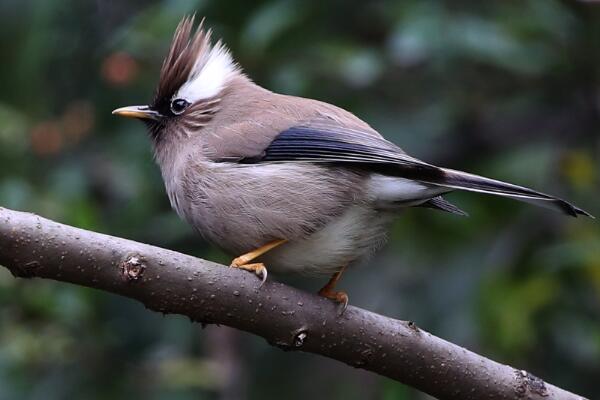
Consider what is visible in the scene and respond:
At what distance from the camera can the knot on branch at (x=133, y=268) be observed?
3.32 meters

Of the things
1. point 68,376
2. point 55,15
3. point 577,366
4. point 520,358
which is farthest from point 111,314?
point 577,366

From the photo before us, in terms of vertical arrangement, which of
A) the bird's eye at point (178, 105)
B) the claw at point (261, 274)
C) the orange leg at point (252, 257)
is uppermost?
the bird's eye at point (178, 105)

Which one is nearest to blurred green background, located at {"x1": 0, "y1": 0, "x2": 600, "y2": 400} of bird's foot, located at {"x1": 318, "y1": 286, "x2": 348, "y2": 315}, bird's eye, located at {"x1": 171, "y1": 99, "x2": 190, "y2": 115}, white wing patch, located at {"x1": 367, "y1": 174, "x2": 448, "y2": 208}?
bird's eye, located at {"x1": 171, "y1": 99, "x2": 190, "y2": 115}

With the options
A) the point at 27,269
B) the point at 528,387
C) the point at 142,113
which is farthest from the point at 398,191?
the point at 27,269

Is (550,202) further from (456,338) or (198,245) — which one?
(198,245)

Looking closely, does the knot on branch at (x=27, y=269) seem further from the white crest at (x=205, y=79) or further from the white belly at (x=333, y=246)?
the white crest at (x=205, y=79)

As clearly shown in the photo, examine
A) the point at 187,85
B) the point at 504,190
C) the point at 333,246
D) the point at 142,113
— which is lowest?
the point at 333,246

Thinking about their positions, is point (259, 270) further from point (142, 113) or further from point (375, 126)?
point (375, 126)

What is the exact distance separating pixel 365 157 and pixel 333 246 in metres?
0.40

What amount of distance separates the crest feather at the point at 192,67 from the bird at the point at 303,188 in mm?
389

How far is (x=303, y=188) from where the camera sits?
437 centimetres

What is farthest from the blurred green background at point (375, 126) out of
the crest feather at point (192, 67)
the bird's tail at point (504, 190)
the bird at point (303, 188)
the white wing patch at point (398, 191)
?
the bird's tail at point (504, 190)

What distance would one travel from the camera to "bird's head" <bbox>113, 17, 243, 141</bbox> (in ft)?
16.3

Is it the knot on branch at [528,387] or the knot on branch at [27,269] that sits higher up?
the knot on branch at [528,387]
